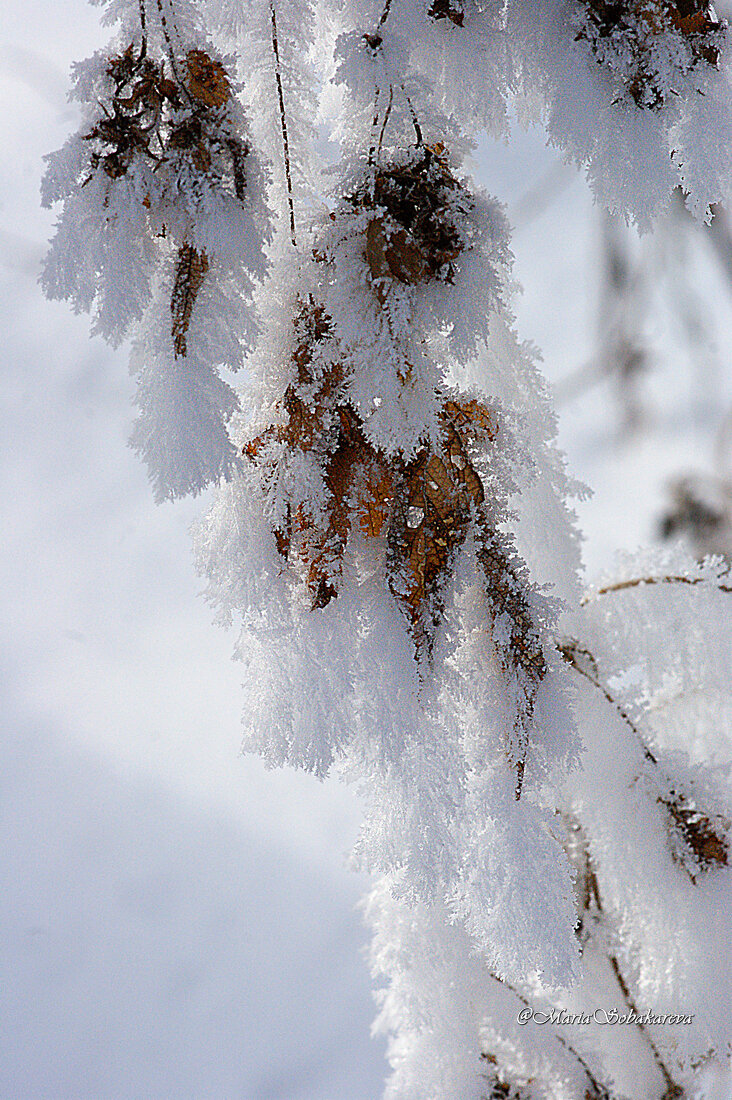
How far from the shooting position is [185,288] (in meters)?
0.46

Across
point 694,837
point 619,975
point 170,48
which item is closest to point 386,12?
point 170,48

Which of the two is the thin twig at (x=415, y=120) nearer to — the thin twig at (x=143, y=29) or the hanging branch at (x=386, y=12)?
the hanging branch at (x=386, y=12)

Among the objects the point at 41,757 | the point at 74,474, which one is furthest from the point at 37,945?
the point at 74,474

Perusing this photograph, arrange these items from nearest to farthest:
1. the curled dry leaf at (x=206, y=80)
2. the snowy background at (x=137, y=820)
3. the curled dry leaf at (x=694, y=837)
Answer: the curled dry leaf at (x=206, y=80) < the curled dry leaf at (x=694, y=837) < the snowy background at (x=137, y=820)

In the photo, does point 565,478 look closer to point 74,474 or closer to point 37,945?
point 74,474

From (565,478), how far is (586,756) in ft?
1.06

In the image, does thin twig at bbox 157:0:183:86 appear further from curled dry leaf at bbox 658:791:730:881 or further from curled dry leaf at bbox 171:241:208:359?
curled dry leaf at bbox 658:791:730:881

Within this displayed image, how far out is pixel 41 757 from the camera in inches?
60.5

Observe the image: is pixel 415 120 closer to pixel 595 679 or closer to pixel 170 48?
pixel 170 48

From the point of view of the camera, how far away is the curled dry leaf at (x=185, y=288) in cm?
46

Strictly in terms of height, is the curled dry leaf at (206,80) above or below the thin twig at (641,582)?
above

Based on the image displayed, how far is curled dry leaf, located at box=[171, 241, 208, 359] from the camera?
46 cm

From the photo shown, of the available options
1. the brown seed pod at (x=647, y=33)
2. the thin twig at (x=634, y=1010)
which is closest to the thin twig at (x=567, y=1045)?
the thin twig at (x=634, y=1010)

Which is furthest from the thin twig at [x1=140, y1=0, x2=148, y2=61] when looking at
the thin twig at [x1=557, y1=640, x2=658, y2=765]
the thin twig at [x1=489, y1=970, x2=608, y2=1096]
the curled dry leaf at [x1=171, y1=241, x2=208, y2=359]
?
the thin twig at [x1=489, y1=970, x2=608, y2=1096]
